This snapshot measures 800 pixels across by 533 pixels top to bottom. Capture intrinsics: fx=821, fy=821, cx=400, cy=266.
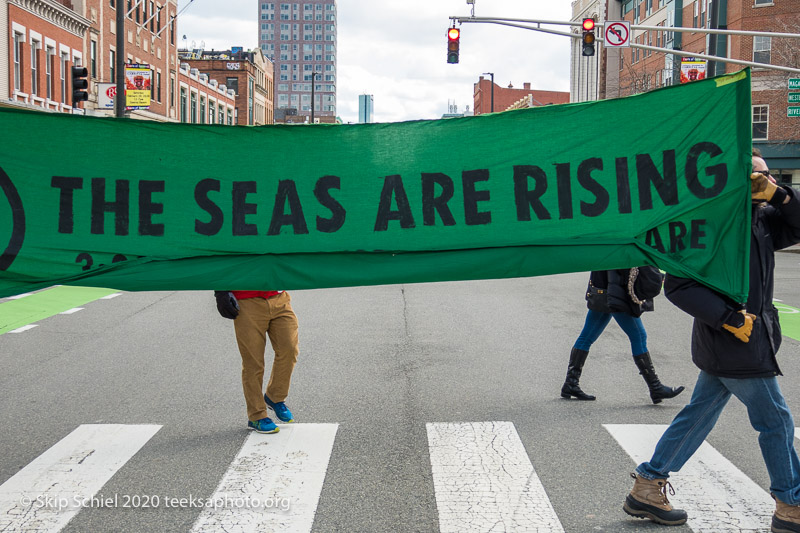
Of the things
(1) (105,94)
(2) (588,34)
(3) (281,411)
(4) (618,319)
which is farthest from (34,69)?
(4) (618,319)

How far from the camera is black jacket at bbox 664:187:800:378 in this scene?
13.8ft

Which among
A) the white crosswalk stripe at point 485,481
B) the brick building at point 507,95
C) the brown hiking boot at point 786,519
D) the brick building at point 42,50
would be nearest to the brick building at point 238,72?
the brick building at point 507,95

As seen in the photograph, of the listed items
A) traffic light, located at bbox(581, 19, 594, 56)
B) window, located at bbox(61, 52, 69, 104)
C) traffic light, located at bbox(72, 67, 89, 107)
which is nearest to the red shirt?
traffic light, located at bbox(581, 19, 594, 56)

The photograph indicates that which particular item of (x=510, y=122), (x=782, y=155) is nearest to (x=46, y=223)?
(x=510, y=122)

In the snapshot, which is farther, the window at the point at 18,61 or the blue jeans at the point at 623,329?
the window at the point at 18,61

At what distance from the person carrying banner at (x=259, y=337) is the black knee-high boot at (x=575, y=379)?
251cm

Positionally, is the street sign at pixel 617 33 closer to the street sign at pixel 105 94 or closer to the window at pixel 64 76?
the street sign at pixel 105 94

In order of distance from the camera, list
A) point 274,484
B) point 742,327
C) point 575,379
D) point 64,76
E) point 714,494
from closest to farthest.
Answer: point 742,327, point 714,494, point 274,484, point 575,379, point 64,76

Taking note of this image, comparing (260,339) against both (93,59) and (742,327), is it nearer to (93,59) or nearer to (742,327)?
(742,327)

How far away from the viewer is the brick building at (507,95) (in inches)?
4776

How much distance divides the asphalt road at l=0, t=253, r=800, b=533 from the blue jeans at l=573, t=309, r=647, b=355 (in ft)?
1.62

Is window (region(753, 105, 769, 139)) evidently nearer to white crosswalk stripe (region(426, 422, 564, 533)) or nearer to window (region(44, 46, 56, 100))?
window (region(44, 46, 56, 100))

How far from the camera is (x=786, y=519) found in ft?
13.7

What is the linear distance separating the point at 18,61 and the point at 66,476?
33.9 m
